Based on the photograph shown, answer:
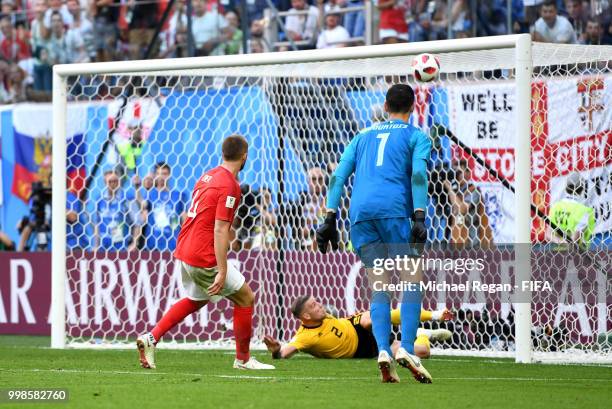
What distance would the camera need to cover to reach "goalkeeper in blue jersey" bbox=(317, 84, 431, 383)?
26.4 ft

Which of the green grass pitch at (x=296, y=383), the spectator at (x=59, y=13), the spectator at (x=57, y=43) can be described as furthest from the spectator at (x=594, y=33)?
the spectator at (x=59, y=13)

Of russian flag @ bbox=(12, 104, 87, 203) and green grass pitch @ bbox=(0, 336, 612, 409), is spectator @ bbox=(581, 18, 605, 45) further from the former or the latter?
russian flag @ bbox=(12, 104, 87, 203)

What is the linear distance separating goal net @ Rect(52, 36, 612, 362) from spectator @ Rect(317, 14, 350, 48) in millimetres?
1880

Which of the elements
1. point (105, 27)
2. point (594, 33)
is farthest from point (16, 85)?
point (594, 33)

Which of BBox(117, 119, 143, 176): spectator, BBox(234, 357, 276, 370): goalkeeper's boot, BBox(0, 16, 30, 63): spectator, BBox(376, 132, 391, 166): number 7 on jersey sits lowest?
BBox(234, 357, 276, 370): goalkeeper's boot

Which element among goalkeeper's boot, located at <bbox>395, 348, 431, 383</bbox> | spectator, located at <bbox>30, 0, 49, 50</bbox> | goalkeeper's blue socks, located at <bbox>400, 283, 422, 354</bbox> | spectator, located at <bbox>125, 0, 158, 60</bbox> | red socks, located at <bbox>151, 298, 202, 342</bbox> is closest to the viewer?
goalkeeper's boot, located at <bbox>395, 348, 431, 383</bbox>

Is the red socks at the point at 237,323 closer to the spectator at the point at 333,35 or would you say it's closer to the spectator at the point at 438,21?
the spectator at the point at 438,21

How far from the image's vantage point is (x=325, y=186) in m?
13.5

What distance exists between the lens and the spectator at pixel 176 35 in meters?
17.0

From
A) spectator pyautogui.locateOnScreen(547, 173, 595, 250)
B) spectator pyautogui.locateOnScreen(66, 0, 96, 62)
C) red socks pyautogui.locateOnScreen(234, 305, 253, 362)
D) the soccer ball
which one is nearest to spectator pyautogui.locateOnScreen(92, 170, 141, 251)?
spectator pyautogui.locateOnScreen(66, 0, 96, 62)

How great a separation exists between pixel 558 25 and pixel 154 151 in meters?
5.03

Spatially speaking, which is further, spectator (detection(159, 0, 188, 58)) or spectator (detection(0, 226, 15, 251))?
spectator (detection(159, 0, 188, 58))

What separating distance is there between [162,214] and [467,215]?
387 centimetres

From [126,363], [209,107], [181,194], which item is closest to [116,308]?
[181,194]
